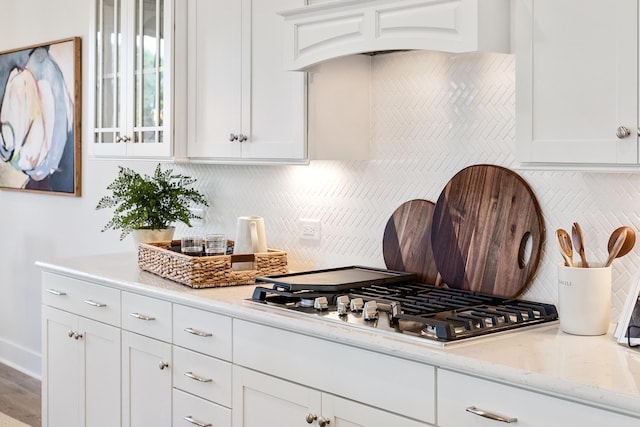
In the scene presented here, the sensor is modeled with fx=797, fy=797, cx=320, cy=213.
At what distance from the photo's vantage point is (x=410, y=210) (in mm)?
2859

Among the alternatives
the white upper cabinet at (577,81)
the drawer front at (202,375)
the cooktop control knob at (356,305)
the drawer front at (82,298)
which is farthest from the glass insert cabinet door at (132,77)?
the white upper cabinet at (577,81)

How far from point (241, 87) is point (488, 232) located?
3.70 feet

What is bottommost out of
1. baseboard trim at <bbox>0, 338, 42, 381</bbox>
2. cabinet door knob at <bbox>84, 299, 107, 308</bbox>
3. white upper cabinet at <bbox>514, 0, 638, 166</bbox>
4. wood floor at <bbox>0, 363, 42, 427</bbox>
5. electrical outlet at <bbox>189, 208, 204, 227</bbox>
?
wood floor at <bbox>0, 363, 42, 427</bbox>

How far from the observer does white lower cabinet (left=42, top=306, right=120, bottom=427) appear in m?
3.20

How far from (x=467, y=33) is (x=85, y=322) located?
202 centimetres

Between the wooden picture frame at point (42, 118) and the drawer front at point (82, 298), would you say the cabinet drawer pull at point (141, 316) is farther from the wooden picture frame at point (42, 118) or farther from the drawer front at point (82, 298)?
the wooden picture frame at point (42, 118)

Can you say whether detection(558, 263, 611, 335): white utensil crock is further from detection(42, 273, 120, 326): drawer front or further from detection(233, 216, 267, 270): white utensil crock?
detection(42, 273, 120, 326): drawer front

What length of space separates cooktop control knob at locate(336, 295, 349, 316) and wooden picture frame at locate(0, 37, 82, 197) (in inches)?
107

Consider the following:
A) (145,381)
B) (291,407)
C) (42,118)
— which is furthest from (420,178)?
(42,118)

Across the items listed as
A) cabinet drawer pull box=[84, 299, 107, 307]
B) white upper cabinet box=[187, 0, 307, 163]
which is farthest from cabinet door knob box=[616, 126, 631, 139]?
cabinet drawer pull box=[84, 299, 107, 307]

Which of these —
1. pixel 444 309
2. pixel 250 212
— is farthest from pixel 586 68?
pixel 250 212

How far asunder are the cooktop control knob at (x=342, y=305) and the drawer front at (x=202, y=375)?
48cm

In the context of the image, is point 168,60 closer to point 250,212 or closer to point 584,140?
point 250,212

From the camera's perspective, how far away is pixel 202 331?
2.70 m
